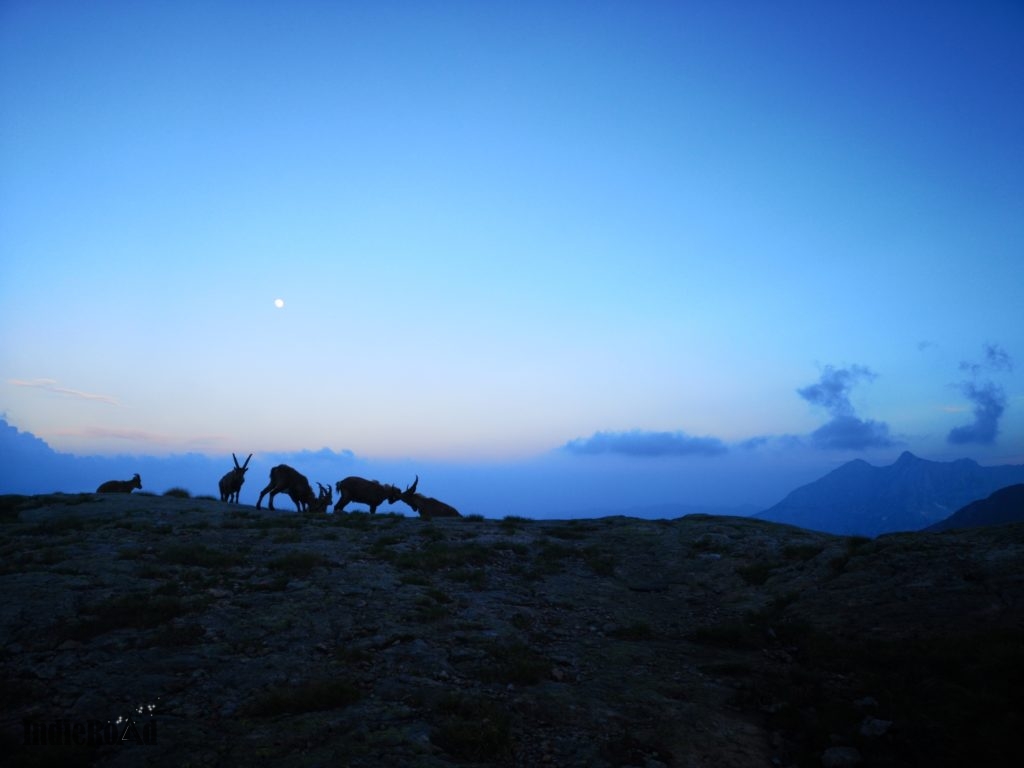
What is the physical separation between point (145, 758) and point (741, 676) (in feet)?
32.8

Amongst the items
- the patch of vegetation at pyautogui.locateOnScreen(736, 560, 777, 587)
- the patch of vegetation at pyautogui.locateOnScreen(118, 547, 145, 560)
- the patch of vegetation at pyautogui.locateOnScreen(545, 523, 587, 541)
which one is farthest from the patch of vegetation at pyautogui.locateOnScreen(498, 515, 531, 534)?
the patch of vegetation at pyautogui.locateOnScreen(118, 547, 145, 560)

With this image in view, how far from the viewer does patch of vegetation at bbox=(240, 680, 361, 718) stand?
8.62 m

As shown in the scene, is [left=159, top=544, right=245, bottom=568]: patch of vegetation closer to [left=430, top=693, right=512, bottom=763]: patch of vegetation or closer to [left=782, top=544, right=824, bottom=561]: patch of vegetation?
[left=430, top=693, right=512, bottom=763]: patch of vegetation

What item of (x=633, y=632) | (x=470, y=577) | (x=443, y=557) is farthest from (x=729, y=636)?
(x=443, y=557)

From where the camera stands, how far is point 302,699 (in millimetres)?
8742

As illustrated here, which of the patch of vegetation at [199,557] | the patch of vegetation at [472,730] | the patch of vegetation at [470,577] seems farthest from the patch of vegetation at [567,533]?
the patch of vegetation at [472,730]

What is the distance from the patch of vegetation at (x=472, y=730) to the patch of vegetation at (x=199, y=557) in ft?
31.2

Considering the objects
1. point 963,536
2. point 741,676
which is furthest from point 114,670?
point 963,536

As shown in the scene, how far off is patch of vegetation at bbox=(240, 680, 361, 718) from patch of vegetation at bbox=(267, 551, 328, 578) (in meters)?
6.15

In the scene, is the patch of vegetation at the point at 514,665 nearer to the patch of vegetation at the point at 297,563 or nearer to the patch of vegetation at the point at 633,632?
the patch of vegetation at the point at 633,632

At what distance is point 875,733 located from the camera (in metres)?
8.38

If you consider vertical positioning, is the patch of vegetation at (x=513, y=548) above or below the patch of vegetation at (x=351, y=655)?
above

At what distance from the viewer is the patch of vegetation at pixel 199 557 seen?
50.0ft

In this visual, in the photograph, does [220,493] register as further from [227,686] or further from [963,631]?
[963,631]
